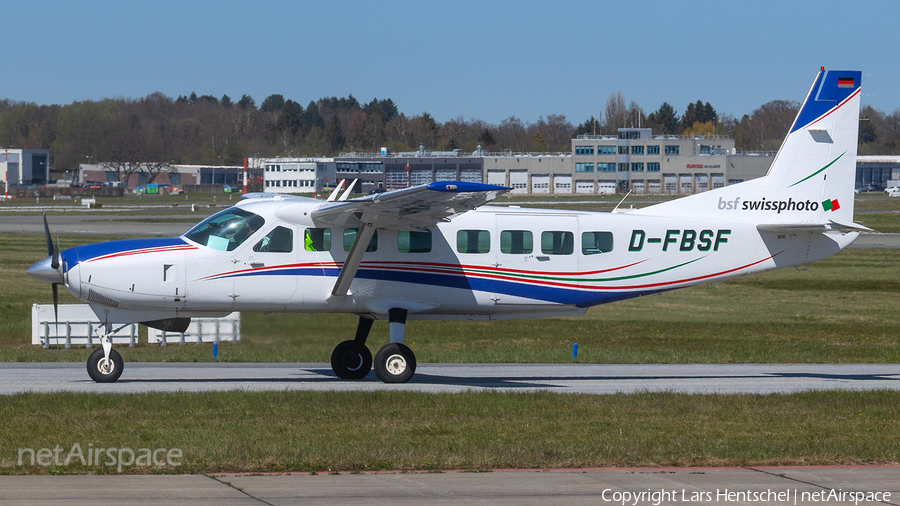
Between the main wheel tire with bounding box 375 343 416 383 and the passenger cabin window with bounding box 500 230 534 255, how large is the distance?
2.47 meters

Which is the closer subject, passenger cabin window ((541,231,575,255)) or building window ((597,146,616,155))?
passenger cabin window ((541,231,575,255))

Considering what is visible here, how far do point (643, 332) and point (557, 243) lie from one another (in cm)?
1079

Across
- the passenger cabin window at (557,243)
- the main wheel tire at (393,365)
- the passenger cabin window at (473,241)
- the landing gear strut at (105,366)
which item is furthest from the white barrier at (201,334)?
the passenger cabin window at (557,243)

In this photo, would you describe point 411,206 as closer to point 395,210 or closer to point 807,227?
point 395,210

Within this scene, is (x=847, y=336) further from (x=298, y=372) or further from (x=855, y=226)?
→ (x=298, y=372)

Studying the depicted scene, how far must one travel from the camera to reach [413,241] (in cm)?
1702

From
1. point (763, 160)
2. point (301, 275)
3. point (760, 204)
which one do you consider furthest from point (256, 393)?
point (763, 160)

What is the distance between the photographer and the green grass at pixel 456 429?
35.7ft

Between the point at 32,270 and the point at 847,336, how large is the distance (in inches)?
799

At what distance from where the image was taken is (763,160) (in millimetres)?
127312

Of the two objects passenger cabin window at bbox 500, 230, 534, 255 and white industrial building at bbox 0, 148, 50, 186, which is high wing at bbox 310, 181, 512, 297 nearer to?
passenger cabin window at bbox 500, 230, 534, 255

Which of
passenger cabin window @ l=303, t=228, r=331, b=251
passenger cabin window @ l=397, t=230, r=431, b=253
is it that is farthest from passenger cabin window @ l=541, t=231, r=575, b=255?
passenger cabin window @ l=303, t=228, r=331, b=251

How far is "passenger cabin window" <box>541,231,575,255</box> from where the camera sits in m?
17.6

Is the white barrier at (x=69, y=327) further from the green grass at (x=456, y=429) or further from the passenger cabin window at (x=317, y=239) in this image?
the green grass at (x=456, y=429)
